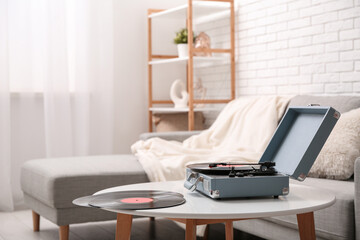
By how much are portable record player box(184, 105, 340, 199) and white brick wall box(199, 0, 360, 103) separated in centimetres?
140

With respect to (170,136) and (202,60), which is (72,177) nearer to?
(170,136)

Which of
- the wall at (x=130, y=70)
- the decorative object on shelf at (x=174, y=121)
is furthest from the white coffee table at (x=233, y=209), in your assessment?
the wall at (x=130, y=70)

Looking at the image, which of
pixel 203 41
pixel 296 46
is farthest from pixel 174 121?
pixel 296 46

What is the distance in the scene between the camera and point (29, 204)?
3.41m

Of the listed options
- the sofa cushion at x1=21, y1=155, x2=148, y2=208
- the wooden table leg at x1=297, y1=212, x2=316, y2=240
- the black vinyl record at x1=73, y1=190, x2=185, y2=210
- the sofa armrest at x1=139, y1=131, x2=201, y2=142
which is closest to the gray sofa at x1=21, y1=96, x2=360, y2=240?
the sofa cushion at x1=21, y1=155, x2=148, y2=208

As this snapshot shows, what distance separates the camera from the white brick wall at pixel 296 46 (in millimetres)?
3350

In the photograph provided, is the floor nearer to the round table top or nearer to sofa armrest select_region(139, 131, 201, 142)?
sofa armrest select_region(139, 131, 201, 142)

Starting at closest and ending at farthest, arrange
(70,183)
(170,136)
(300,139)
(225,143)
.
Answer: (300,139) → (70,183) → (225,143) → (170,136)


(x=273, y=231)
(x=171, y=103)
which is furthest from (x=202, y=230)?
(x=171, y=103)

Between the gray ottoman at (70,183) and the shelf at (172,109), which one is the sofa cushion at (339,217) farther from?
the shelf at (172,109)

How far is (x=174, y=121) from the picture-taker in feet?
15.3

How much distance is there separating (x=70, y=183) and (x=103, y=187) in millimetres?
183

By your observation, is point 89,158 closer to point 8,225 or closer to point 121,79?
point 8,225

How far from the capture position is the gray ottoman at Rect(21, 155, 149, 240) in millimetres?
2932
